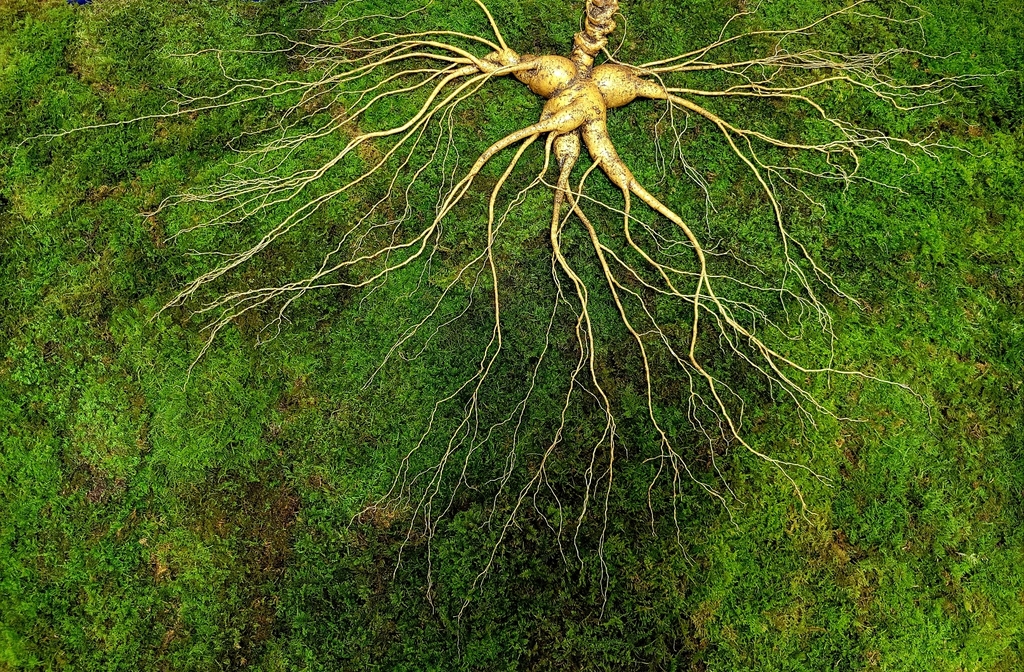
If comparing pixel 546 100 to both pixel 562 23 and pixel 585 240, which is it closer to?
pixel 562 23

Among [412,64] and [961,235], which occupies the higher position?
[412,64]

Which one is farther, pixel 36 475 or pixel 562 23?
pixel 562 23

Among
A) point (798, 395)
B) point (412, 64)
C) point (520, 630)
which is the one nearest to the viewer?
point (520, 630)

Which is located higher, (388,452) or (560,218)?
(560,218)

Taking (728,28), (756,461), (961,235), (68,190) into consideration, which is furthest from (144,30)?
(961,235)

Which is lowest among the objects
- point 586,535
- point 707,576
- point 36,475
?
point 707,576

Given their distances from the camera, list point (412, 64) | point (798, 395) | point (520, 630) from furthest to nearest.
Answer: point (412, 64) < point (798, 395) < point (520, 630)

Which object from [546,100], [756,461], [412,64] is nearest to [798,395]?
[756,461]

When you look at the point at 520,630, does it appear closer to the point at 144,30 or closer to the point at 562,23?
the point at 562,23
